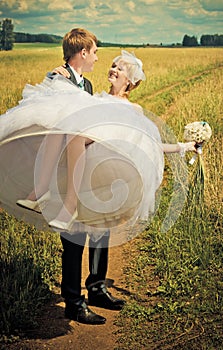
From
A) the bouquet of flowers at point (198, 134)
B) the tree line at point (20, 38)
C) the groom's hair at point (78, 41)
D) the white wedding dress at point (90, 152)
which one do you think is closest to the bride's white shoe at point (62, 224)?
the white wedding dress at point (90, 152)

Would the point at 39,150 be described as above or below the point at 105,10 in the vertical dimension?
below

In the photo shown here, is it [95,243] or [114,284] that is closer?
[95,243]

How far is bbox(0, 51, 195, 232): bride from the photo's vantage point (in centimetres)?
313

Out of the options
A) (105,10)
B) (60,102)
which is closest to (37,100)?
(60,102)

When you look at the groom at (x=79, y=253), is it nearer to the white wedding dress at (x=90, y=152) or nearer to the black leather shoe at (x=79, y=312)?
the black leather shoe at (x=79, y=312)

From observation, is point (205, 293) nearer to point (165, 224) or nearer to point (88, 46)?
point (165, 224)

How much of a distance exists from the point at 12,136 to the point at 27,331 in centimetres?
132

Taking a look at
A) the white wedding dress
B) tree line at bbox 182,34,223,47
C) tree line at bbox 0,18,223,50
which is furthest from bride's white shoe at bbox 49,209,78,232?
tree line at bbox 182,34,223,47

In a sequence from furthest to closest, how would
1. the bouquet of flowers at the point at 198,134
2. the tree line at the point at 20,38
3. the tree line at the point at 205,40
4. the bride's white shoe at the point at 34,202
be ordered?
the tree line at the point at 205,40 → the tree line at the point at 20,38 → the bouquet of flowers at the point at 198,134 → the bride's white shoe at the point at 34,202

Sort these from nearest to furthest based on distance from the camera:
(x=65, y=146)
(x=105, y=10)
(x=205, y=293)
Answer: (x=65, y=146)
(x=205, y=293)
(x=105, y=10)

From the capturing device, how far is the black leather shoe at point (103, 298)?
413 cm

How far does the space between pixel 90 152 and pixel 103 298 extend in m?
1.37

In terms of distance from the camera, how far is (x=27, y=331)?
12.2 feet

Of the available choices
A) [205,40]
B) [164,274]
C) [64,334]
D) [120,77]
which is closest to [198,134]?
[120,77]
